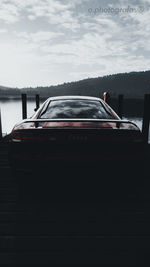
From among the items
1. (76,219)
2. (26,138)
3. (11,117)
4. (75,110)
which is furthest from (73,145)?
(11,117)

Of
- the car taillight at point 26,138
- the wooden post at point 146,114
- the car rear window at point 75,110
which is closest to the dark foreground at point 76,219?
the car taillight at point 26,138

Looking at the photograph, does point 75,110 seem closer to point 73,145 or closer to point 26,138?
point 73,145

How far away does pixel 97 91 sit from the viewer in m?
101

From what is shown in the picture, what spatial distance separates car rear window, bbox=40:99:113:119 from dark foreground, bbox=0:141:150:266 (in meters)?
1.02

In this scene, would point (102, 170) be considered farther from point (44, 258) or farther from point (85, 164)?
point (44, 258)

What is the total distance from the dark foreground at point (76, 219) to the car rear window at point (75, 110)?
1.02m

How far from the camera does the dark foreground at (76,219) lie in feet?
6.50

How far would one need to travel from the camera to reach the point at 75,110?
11.3 feet

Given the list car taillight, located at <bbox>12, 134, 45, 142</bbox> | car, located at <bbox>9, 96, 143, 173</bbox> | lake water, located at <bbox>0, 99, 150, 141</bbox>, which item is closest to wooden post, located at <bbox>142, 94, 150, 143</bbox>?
car, located at <bbox>9, 96, 143, 173</bbox>

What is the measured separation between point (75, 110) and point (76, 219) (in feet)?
5.68

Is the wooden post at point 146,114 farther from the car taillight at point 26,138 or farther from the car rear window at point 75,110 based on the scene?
the car taillight at point 26,138

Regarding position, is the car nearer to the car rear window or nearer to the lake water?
the car rear window

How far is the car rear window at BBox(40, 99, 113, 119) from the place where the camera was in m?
3.27

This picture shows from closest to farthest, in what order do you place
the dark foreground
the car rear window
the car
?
the dark foreground
the car
the car rear window
